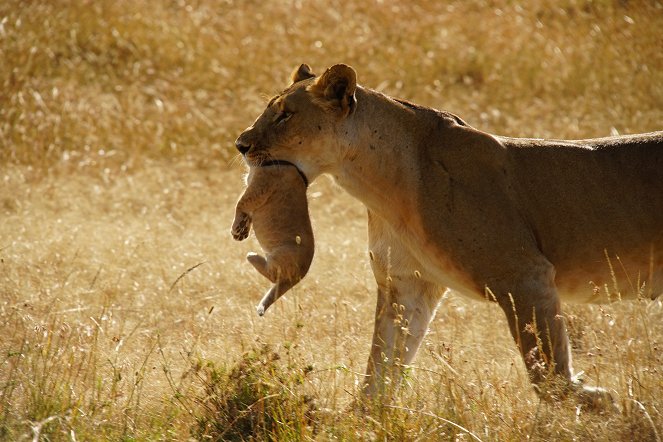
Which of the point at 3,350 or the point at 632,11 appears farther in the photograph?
the point at 632,11

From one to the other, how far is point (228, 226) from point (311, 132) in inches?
179

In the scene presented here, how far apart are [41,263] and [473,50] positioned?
28.7 feet

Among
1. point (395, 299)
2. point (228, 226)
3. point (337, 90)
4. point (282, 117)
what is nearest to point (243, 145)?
point (282, 117)

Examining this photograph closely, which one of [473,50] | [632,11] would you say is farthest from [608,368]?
[632,11]

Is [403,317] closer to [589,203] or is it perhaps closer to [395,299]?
[395,299]

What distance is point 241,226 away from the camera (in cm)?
487

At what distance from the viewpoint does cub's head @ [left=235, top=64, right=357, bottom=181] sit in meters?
4.89

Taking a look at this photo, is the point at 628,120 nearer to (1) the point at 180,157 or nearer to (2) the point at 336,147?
(1) the point at 180,157

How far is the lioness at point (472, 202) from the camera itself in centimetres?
463

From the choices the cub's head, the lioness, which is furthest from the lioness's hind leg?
the cub's head

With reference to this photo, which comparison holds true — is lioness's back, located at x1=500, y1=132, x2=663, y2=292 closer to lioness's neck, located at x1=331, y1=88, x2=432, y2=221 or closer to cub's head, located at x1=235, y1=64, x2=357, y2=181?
lioness's neck, located at x1=331, y1=88, x2=432, y2=221

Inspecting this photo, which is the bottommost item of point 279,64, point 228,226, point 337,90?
point 337,90

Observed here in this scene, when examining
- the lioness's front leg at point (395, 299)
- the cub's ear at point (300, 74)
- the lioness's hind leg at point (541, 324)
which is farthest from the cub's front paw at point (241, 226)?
the lioness's hind leg at point (541, 324)

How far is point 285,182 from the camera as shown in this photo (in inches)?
188
